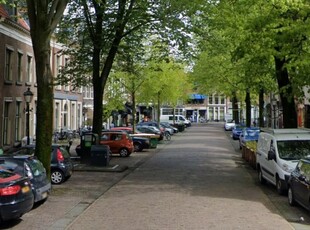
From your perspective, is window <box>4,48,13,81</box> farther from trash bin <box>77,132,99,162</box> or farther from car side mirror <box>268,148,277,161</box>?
car side mirror <box>268,148,277,161</box>

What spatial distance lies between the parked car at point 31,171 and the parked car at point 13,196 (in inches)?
63.1

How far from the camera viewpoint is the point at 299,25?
17141 millimetres

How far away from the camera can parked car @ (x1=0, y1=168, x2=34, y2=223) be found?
9.92m

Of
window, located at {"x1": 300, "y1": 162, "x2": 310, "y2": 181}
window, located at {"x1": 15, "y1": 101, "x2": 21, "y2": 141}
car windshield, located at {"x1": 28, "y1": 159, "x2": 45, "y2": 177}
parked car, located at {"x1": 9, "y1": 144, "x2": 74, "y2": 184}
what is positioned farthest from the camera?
window, located at {"x1": 15, "y1": 101, "x2": 21, "y2": 141}

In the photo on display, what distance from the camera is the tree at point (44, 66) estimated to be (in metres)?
15.4

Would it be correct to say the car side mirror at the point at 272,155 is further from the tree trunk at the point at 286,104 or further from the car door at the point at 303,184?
the tree trunk at the point at 286,104

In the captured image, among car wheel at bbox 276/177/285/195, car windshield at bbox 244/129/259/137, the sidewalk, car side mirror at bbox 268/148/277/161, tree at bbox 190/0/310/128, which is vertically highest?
tree at bbox 190/0/310/128

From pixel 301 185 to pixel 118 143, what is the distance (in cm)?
1887

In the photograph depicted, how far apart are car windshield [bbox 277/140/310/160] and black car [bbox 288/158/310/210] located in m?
2.38

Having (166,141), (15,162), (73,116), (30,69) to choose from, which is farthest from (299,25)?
(73,116)

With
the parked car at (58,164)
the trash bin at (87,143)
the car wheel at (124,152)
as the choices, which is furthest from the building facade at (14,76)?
the parked car at (58,164)

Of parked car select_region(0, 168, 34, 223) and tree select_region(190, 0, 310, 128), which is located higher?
tree select_region(190, 0, 310, 128)

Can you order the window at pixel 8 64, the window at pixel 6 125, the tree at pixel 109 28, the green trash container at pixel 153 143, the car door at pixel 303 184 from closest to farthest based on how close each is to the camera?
the car door at pixel 303 184 → the tree at pixel 109 28 → the window at pixel 6 125 → the window at pixel 8 64 → the green trash container at pixel 153 143

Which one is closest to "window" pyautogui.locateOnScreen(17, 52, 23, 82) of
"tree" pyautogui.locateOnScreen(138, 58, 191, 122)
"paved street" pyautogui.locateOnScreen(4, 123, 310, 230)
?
"tree" pyautogui.locateOnScreen(138, 58, 191, 122)
